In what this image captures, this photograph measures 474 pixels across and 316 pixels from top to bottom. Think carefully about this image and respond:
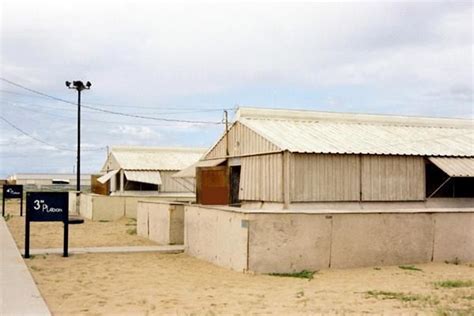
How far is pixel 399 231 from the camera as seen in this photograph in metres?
13.5

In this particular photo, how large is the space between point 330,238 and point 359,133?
10.3 m

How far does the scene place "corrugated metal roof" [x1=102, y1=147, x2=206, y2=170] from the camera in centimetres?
3738

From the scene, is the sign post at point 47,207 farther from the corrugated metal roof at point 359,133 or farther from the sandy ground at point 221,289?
the corrugated metal roof at point 359,133

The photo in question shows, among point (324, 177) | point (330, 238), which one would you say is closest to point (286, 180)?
point (324, 177)

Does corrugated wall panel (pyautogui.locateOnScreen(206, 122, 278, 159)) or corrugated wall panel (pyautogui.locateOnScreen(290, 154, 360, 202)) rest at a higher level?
corrugated wall panel (pyautogui.locateOnScreen(206, 122, 278, 159))

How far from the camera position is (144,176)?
36.4m

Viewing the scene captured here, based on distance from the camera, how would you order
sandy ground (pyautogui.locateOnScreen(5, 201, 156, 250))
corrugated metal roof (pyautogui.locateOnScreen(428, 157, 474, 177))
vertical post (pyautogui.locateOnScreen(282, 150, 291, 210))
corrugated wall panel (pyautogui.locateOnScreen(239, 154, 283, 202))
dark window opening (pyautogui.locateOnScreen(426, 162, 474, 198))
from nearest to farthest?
sandy ground (pyautogui.locateOnScreen(5, 201, 156, 250)) < vertical post (pyautogui.locateOnScreen(282, 150, 291, 210)) < corrugated wall panel (pyautogui.locateOnScreen(239, 154, 283, 202)) < corrugated metal roof (pyautogui.locateOnScreen(428, 157, 474, 177)) < dark window opening (pyautogui.locateOnScreen(426, 162, 474, 198))

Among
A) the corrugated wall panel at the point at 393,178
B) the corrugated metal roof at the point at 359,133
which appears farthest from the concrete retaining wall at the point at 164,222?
the corrugated wall panel at the point at 393,178

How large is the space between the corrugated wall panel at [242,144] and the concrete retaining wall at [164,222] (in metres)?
3.41

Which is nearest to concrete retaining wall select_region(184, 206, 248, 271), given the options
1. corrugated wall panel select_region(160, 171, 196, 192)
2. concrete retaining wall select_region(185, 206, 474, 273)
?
concrete retaining wall select_region(185, 206, 474, 273)

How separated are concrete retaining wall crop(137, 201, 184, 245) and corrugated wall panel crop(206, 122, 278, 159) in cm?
341

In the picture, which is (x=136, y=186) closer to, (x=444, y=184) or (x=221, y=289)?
(x=444, y=184)

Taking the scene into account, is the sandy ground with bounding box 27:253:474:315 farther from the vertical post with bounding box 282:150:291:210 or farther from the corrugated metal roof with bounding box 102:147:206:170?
the corrugated metal roof with bounding box 102:147:206:170

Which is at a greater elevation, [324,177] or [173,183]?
[324,177]
